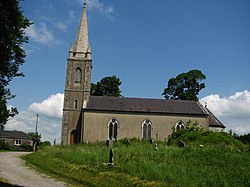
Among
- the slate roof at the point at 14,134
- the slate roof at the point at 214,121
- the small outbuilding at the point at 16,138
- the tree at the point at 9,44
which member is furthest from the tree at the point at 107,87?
the tree at the point at 9,44

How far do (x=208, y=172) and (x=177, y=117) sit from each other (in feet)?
104

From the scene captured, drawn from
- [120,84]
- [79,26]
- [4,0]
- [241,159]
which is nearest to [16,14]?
[4,0]

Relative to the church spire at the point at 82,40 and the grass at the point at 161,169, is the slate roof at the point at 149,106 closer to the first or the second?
the church spire at the point at 82,40

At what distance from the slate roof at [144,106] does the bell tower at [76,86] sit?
205cm

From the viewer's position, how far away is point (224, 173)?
12102 mm

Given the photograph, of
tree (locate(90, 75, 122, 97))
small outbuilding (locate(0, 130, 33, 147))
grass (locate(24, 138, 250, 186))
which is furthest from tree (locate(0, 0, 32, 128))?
small outbuilding (locate(0, 130, 33, 147))

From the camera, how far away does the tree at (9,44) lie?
32.8ft

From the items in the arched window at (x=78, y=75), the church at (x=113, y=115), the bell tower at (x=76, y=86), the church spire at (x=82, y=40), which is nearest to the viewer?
the church at (x=113, y=115)

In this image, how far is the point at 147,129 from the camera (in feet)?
143

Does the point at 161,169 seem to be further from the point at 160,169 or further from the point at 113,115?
the point at 113,115

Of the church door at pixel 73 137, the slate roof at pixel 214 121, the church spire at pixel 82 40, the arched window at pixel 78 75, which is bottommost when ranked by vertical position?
the church door at pixel 73 137

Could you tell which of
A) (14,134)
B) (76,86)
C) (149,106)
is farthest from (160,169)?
(14,134)

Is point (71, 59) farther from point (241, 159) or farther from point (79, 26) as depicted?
point (241, 159)

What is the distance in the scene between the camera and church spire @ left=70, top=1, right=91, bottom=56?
46750 mm
